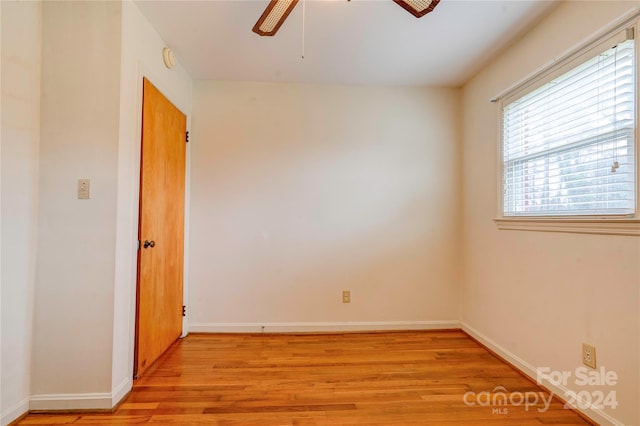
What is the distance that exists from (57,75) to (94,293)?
1.29m

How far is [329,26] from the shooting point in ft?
6.82

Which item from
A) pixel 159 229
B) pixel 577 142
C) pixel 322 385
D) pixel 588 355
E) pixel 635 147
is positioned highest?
pixel 577 142

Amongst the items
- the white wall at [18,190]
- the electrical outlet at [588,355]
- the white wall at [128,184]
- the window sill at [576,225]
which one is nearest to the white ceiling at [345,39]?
the white wall at [128,184]

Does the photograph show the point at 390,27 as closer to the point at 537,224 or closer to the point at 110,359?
the point at 537,224

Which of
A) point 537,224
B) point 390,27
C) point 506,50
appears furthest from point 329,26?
point 537,224

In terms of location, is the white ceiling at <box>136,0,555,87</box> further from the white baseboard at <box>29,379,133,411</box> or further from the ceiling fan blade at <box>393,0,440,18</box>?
the white baseboard at <box>29,379,133,411</box>

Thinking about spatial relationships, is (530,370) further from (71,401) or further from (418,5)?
(71,401)

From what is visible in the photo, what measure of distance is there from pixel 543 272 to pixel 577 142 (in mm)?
858

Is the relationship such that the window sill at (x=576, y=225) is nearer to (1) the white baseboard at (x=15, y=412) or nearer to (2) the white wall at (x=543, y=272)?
(2) the white wall at (x=543, y=272)

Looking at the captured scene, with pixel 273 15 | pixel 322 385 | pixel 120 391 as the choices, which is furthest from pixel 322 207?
pixel 120 391

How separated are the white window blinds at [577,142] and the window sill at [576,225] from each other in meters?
0.05

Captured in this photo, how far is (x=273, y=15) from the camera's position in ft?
5.03

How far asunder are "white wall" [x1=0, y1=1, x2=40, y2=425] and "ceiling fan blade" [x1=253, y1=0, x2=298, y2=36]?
4.21ft

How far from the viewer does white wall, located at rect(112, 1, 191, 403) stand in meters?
1.78
